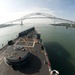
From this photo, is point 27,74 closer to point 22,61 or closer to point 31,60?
point 22,61

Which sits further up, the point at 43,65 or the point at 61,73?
the point at 43,65

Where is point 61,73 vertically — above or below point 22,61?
below

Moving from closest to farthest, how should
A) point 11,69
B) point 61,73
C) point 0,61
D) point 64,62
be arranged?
point 11,69, point 0,61, point 61,73, point 64,62

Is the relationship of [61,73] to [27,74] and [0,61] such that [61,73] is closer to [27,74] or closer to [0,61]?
[27,74]

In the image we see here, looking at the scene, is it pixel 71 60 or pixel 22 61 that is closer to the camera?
pixel 22 61

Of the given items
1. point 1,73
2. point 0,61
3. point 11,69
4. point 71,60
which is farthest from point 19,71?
point 71,60

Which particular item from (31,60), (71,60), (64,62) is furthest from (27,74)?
(71,60)

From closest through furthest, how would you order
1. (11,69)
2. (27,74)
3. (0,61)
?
(27,74) → (11,69) → (0,61)

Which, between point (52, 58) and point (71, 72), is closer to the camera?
point (71, 72)

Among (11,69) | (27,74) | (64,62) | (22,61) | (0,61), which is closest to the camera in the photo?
(27,74)
